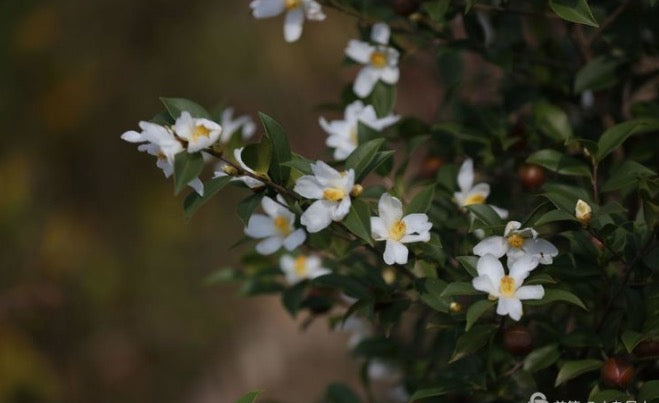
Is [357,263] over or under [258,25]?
over

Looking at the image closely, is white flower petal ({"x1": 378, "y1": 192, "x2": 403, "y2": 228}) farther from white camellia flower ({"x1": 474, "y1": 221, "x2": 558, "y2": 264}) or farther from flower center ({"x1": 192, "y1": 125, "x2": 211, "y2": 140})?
flower center ({"x1": 192, "y1": 125, "x2": 211, "y2": 140})

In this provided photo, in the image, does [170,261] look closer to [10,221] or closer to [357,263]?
[10,221]

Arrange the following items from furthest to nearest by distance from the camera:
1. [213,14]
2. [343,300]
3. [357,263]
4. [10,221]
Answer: [213,14] → [10,221] → [343,300] → [357,263]

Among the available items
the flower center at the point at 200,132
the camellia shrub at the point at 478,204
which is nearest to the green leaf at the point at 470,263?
the camellia shrub at the point at 478,204

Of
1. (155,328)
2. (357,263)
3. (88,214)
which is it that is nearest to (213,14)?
(88,214)

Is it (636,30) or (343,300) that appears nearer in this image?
(636,30)

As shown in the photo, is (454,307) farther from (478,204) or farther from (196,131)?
(196,131)

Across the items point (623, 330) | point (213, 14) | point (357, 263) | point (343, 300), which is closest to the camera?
point (623, 330)
